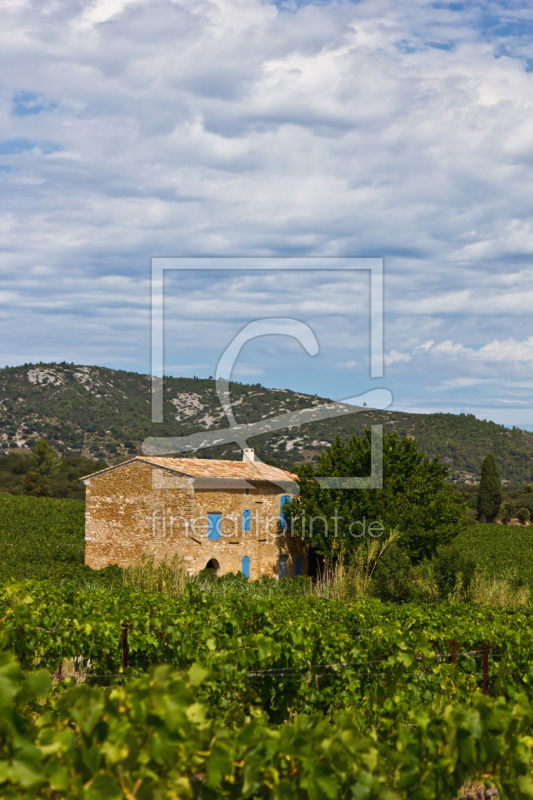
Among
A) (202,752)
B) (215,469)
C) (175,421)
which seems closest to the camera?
(202,752)

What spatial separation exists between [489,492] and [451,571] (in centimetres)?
4075

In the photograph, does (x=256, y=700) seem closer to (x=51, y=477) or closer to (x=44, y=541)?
(x=44, y=541)

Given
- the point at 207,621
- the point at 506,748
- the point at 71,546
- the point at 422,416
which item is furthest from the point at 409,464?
the point at 422,416

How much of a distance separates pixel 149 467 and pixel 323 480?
6488 millimetres

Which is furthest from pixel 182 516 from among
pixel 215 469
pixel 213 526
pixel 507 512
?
pixel 507 512

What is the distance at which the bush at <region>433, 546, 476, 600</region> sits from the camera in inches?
651

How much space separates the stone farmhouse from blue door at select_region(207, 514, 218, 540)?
33 millimetres

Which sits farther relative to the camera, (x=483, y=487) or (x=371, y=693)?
(x=483, y=487)

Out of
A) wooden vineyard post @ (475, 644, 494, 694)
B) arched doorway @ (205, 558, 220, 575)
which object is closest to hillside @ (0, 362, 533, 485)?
arched doorway @ (205, 558, 220, 575)

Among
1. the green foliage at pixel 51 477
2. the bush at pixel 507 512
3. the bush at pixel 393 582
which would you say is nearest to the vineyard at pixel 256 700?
the bush at pixel 393 582

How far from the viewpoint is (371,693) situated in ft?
19.9

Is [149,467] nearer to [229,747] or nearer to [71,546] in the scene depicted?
[71,546]

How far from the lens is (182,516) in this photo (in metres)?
21.4

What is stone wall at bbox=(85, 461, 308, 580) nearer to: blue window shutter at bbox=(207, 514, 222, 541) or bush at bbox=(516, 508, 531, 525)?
blue window shutter at bbox=(207, 514, 222, 541)
